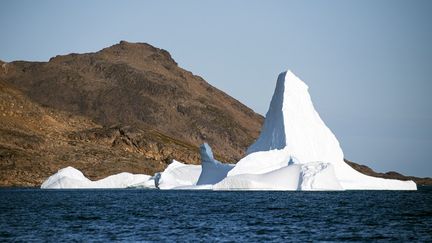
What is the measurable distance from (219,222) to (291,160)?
29928 millimetres

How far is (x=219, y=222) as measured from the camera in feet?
137

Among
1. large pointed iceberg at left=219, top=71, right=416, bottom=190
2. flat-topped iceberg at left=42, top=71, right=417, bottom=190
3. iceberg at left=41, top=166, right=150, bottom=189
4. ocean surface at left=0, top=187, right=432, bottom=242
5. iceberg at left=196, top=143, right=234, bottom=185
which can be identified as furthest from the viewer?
iceberg at left=41, top=166, right=150, bottom=189

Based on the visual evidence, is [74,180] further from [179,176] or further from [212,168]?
[212,168]

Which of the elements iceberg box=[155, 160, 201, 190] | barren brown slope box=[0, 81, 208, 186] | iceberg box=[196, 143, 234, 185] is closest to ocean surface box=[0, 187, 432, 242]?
iceberg box=[196, 143, 234, 185]

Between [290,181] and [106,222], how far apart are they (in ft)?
95.9

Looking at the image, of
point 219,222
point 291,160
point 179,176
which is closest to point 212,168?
point 291,160

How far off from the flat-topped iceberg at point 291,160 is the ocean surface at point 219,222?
7.81m

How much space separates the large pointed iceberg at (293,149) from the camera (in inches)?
2721

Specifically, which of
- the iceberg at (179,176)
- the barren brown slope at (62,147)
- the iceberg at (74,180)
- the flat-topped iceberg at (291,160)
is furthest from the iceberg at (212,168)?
the barren brown slope at (62,147)

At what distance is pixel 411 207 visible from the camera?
5516 centimetres

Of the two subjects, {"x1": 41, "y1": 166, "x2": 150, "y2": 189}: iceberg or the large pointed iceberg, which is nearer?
the large pointed iceberg

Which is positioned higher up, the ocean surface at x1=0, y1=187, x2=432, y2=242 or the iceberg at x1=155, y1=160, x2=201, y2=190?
the iceberg at x1=155, y1=160, x2=201, y2=190

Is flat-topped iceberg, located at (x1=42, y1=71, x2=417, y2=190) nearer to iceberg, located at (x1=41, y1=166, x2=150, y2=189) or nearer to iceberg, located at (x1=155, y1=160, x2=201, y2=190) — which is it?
iceberg, located at (x1=155, y1=160, x2=201, y2=190)

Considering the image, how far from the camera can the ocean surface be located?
34.8 metres
